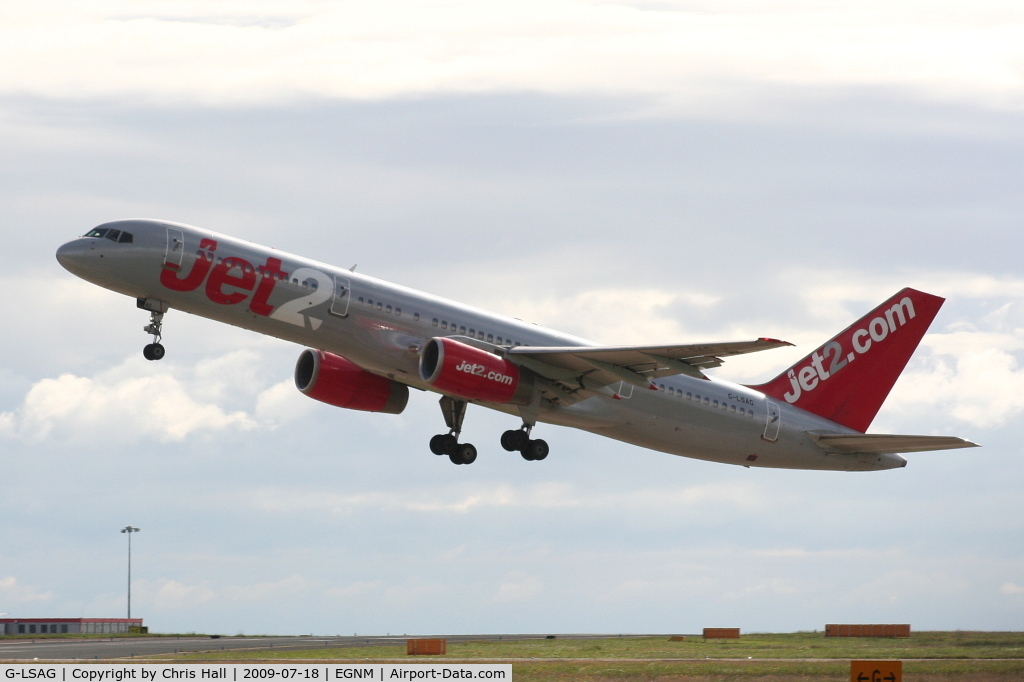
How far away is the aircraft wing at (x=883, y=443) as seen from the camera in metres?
50.2

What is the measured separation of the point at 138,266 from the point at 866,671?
26.0 metres

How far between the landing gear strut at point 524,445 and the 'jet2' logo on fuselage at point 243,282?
9.32 m

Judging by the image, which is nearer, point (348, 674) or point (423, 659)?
point (348, 674)

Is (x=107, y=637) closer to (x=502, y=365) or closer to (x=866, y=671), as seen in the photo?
(x=502, y=365)

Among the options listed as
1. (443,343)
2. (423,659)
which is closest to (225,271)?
(443,343)

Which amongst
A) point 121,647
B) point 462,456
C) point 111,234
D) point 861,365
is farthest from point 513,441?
point 121,647

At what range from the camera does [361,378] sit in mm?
51625

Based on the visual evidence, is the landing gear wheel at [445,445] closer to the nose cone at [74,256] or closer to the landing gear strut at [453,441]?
the landing gear strut at [453,441]

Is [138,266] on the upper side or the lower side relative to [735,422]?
upper

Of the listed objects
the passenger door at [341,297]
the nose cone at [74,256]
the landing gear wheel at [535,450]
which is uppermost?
the nose cone at [74,256]

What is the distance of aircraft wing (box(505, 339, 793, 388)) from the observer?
43500 millimetres

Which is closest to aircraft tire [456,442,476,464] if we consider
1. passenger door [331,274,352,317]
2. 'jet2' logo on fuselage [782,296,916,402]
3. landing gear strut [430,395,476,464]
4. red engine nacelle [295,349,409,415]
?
landing gear strut [430,395,476,464]

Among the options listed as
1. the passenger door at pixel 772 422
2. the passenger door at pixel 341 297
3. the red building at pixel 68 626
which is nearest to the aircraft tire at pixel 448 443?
the passenger door at pixel 341 297

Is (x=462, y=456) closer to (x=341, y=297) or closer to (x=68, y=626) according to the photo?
(x=341, y=297)
